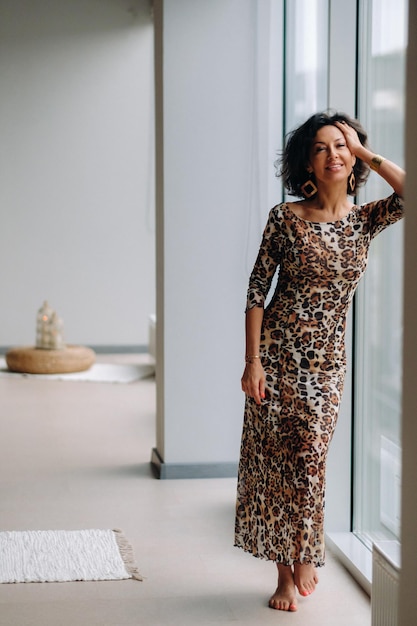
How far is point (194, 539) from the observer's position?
3.90m

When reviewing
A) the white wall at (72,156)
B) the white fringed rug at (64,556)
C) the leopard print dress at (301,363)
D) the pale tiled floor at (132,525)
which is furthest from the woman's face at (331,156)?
the white wall at (72,156)

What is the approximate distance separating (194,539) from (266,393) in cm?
102

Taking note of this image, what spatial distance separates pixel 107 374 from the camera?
8.13 meters

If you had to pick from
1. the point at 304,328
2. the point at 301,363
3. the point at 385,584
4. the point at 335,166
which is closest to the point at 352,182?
the point at 335,166

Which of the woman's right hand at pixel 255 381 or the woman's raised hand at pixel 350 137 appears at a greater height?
the woman's raised hand at pixel 350 137

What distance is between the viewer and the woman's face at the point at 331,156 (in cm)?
304

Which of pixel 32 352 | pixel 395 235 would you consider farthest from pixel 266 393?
pixel 32 352

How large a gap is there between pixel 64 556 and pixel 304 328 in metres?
1.26

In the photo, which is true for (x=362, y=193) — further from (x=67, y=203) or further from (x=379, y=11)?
(x=67, y=203)

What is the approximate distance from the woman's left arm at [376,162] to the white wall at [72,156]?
642cm

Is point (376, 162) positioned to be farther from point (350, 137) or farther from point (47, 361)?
point (47, 361)

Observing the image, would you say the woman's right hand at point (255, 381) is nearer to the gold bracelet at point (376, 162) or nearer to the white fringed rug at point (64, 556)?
the gold bracelet at point (376, 162)

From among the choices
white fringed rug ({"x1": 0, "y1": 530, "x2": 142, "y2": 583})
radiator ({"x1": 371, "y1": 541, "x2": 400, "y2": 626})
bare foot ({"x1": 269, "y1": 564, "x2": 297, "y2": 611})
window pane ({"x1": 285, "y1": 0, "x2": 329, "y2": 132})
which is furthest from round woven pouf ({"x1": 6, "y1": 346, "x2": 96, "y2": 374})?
radiator ({"x1": 371, "y1": 541, "x2": 400, "y2": 626})

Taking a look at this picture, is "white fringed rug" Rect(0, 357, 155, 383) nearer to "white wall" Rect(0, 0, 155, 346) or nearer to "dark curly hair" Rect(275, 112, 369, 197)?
"white wall" Rect(0, 0, 155, 346)
